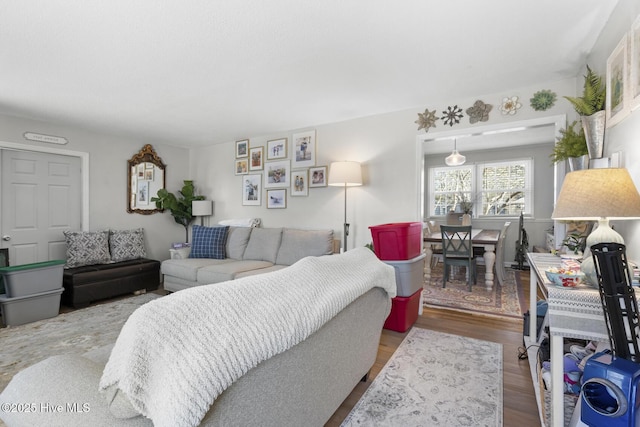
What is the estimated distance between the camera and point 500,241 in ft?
15.2

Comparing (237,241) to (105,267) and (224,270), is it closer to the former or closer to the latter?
(224,270)

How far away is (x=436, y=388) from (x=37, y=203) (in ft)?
16.2

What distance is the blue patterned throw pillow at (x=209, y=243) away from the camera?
4.33 meters

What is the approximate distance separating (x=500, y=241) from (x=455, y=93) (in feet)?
8.59

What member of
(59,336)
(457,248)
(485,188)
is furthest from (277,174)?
(485,188)

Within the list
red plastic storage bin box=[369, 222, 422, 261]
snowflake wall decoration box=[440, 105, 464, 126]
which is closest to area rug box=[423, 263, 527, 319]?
red plastic storage bin box=[369, 222, 422, 261]

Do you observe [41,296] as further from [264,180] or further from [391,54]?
[391,54]

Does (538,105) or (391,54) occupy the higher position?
(391,54)

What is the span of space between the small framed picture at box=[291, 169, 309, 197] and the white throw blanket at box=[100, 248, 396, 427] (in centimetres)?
312

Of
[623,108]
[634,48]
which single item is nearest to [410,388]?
[623,108]

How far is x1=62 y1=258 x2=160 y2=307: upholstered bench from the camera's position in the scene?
366 cm

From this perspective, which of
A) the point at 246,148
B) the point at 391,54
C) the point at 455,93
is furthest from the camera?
the point at 246,148

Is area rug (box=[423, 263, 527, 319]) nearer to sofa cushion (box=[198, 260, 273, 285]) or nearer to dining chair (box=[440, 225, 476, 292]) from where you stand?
dining chair (box=[440, 225, 476, 292])

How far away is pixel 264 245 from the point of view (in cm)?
418
